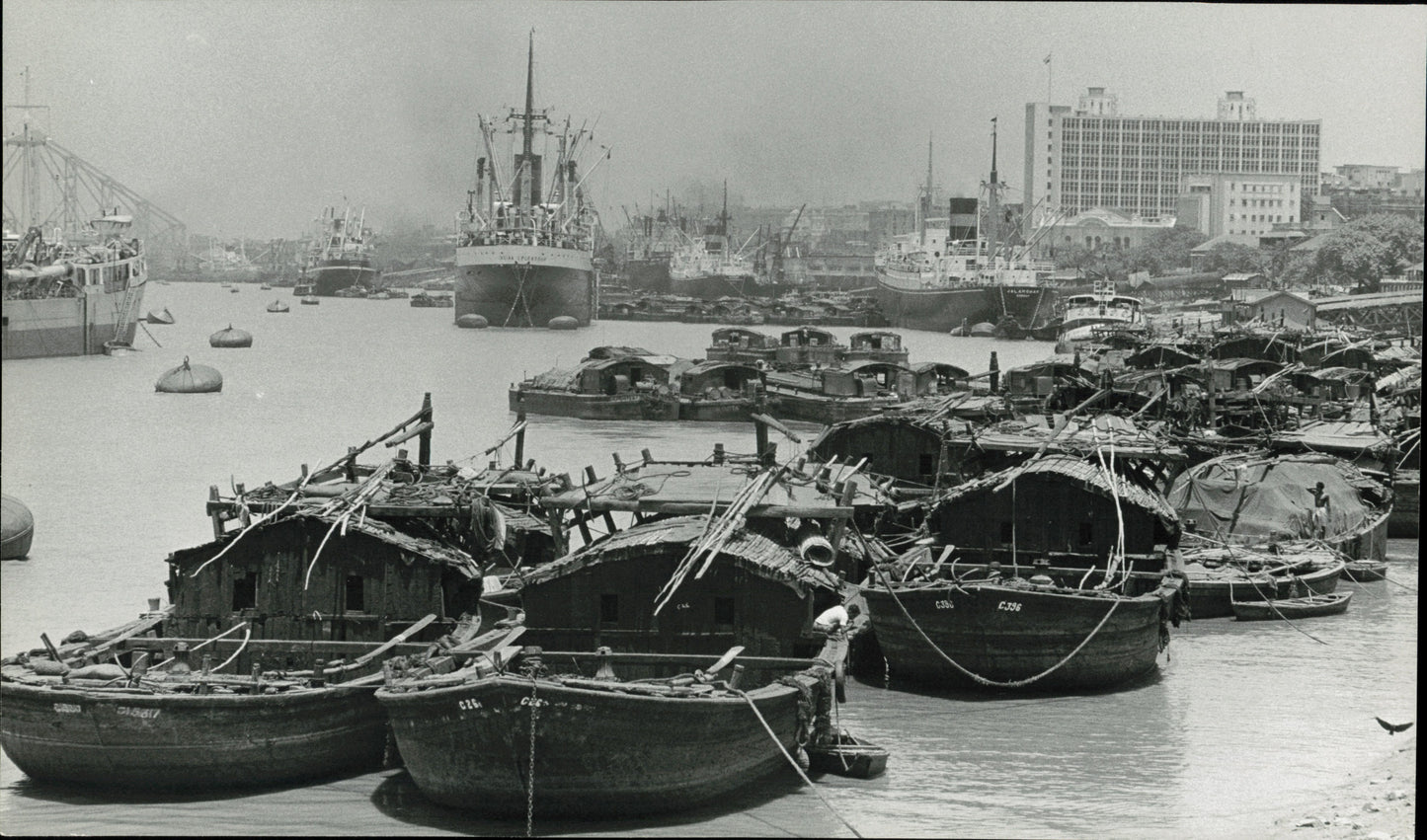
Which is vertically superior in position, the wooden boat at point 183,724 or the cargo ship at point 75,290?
the cargo ship at point 75,290

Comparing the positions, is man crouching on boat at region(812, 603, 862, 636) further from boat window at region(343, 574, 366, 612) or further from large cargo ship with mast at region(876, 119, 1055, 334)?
large cargo ship with mast at region(876, 119, 1055, 334)

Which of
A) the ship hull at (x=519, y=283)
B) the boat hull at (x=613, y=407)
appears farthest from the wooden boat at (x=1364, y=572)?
the ship hull at (x=519, y=283)

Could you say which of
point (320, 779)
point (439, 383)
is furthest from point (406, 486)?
point (439, 383)

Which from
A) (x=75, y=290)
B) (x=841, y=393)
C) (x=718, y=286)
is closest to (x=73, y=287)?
(x=75, y=290)

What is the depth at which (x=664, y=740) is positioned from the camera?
12680mm

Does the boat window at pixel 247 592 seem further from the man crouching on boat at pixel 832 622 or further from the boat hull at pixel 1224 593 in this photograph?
the boat hull at pixel 1224 593

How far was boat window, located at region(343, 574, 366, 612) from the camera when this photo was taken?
15.6 m

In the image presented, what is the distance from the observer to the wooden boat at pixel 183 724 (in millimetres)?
13070

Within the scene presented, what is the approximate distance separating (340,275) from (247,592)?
486 ft

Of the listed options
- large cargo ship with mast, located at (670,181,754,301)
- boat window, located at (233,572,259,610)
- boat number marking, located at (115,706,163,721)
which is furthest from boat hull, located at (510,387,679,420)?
large cargo ship with mast, located at (670,181,754,301)

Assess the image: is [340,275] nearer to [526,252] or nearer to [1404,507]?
[526,252]

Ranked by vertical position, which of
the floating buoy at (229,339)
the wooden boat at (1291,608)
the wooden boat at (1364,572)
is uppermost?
the floating buoy at (229,339)

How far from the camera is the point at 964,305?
111625 millimetres

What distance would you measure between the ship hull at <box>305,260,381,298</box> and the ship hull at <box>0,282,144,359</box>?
77.7 meters
